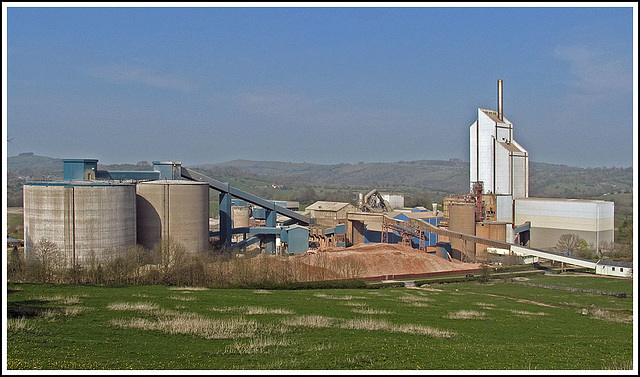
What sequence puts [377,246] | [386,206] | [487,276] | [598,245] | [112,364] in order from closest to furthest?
1. [112,364]
2. [487,276]
3. [377,246]
4. [598,245]
5. [386,206]

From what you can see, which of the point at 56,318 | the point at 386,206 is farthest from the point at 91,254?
the point at 386,206

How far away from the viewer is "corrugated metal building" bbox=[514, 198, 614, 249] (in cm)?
6650

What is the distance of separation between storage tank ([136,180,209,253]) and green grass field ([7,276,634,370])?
16.4 m

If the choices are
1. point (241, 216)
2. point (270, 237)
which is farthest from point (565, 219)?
point (241, 216)

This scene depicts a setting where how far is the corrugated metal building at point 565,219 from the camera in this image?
66500 millimetres

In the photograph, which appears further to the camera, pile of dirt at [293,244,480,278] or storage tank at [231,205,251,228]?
storage tank at [231,205,251,228]

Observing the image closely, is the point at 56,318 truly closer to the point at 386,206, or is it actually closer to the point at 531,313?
the point at 531,313

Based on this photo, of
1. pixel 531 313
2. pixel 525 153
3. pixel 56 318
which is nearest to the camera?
pixel 56 318

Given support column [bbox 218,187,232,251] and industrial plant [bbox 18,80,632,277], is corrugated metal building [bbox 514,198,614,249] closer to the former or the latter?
industrial plant [bbox 18,80,632,277]

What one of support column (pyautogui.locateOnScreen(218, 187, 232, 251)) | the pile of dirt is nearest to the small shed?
the pile of dirt

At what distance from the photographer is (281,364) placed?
1272 centimetres

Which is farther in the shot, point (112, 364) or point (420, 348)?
point (420, 348)

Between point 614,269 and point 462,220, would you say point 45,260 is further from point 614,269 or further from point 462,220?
point 462,220

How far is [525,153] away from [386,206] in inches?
894
